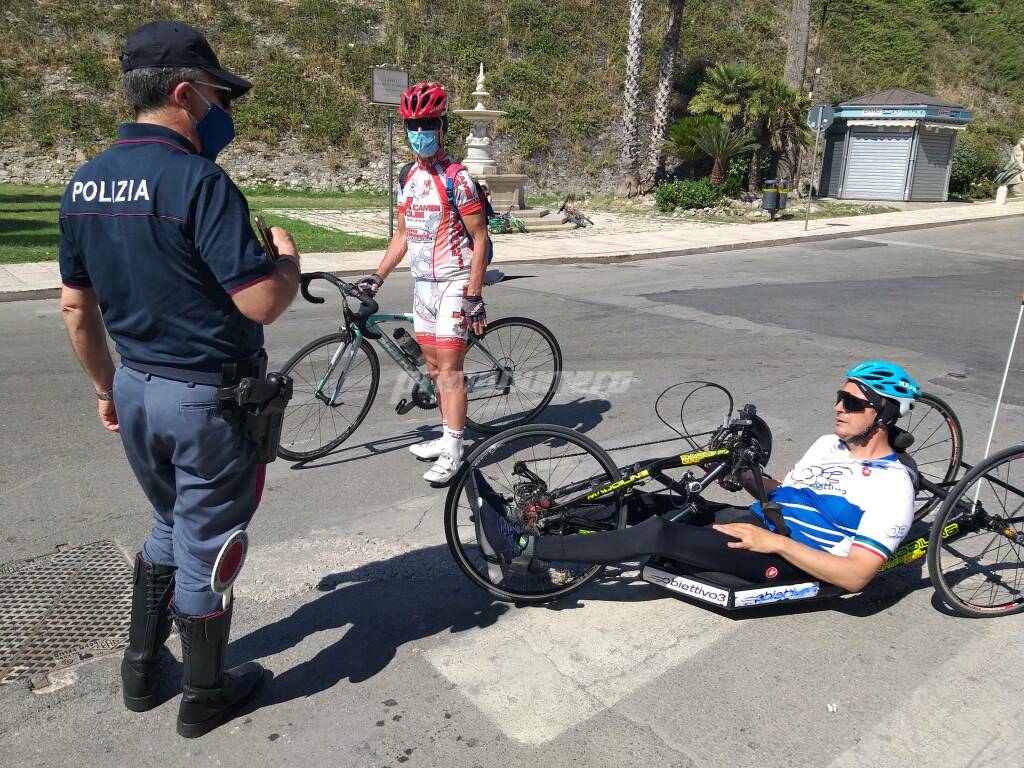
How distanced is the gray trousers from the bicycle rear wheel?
3.48m

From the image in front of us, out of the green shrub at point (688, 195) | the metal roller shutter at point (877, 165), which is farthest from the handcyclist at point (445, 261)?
the metal roller shutter at point (877, 165)

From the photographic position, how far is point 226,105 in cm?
263

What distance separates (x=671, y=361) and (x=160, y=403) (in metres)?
5.87

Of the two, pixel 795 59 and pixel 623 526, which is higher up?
pixel 795 59

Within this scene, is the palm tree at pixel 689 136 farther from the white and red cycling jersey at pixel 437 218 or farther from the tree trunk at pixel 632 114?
the white and red cycling jersey at pixel 437 218

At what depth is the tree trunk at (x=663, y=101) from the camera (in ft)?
83.0

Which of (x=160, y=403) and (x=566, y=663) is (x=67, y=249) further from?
(x=566, y=663)

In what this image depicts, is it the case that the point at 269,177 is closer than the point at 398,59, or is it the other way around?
the point at 269,177

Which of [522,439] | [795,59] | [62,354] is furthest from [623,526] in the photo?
[795,59]

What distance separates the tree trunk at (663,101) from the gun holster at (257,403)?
83.0ft

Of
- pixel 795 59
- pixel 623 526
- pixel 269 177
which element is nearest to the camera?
pixel 623 526

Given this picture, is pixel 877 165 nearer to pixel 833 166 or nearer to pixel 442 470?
pixel 833 166

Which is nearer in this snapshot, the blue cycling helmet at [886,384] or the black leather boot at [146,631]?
the black leather boot at [146,631]

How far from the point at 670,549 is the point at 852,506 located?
2.48ft
